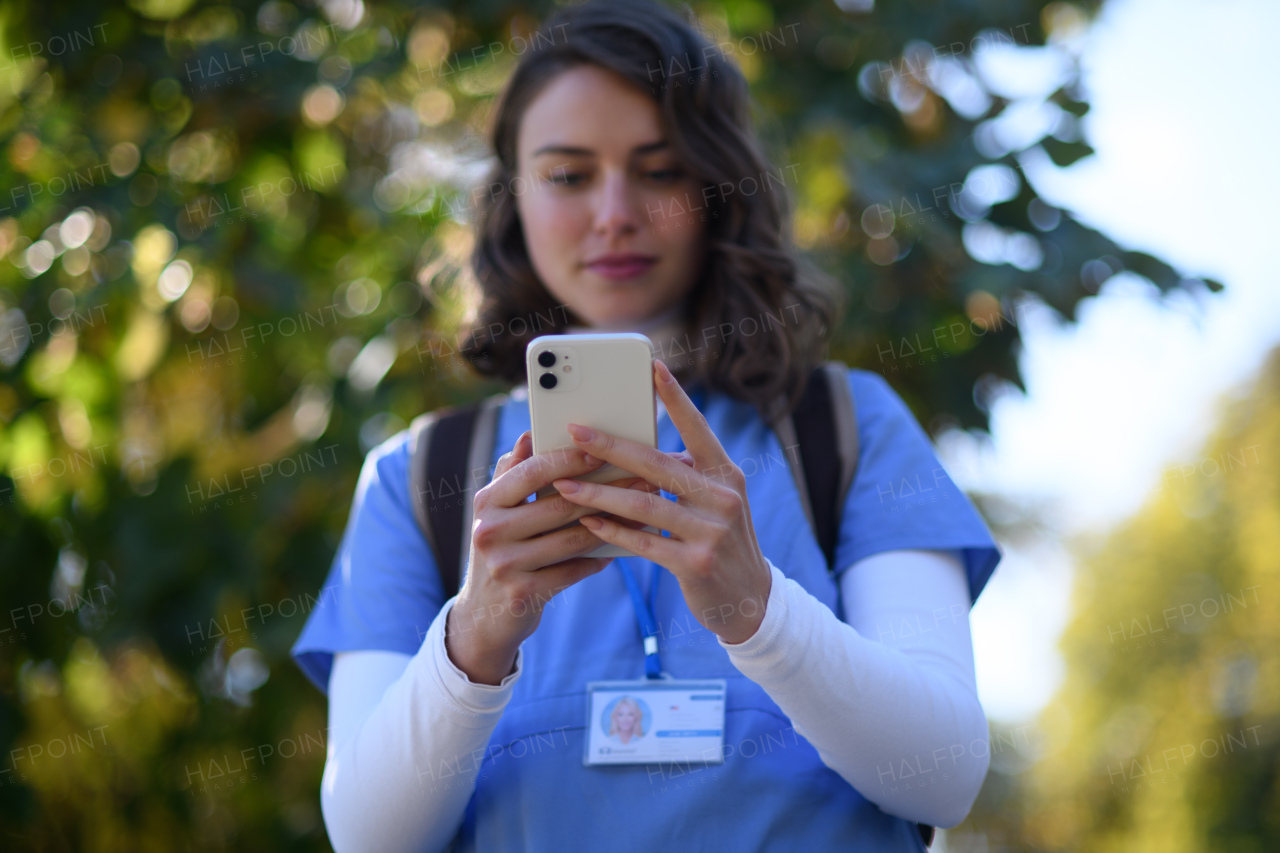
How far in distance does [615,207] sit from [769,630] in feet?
2.38

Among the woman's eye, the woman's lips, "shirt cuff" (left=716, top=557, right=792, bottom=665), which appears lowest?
"shirt cuff" (left=716, top=557, right=792, bottom=665)

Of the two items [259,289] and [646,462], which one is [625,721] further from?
[259,289]

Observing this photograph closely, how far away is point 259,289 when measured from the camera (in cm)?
262

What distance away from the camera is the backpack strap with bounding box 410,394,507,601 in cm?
150

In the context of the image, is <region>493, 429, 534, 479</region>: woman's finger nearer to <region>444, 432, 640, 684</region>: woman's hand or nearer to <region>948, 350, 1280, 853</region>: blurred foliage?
<region>444, 432, 640, 684</region>: woman's hand

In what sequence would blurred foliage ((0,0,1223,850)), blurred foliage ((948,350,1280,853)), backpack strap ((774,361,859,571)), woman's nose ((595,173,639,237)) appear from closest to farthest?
backpack strap ((774,361,859,571)) → woman's nose ((595,173,639,237)) → blurred foliage ((0,0,1223,850)) → blurred foliage ((948,350,1280,853))

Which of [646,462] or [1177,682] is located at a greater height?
[646,462]

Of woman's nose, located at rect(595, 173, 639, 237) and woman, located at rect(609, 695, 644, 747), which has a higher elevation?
woman's nose, located at rect(595, 173, 639, 237)

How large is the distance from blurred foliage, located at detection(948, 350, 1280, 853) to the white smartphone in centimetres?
1125

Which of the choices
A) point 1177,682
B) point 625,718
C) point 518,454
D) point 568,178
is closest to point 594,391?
point 518,454

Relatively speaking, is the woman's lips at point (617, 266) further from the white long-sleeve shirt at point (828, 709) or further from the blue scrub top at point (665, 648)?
the white long-sleeve shirt at point (828, 709)

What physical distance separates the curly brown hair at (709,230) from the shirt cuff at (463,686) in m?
0.59

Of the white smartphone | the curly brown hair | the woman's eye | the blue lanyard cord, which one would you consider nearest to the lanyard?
Result: the blue lanyard cord

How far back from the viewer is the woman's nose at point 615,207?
155 cm
